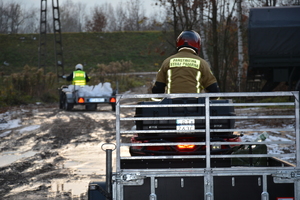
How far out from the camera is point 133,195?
14.3 ft

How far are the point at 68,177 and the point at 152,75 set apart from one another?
141 ft

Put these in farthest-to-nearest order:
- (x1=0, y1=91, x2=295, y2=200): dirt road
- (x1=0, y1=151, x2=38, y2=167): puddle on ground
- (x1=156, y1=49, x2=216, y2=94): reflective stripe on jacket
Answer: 1. (x1=0, y1=151, x2=38, y2=167): puddle on ground
2. (x1=0, y1=91, x2=295, y2=200): dirt road
3. (x1=156, y1=49, x2=216, y2=94): reflective stripe on jacket

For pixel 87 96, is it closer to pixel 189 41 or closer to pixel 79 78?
pixel 79 78

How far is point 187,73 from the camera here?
19.1 ft

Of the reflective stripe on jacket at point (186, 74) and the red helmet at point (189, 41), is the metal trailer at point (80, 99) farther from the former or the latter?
the reflective stripe on jacket at point (186, 74)

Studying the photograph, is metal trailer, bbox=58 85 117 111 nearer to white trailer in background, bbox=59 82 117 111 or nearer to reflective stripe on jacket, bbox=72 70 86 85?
white trailer in background, bbox=59 82 117 111

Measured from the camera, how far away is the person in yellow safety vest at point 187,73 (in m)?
5.82

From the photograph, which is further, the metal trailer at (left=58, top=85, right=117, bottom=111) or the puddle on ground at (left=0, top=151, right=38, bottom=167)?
the metal trailer at (left=58, top=85, right=117, bottom=111)

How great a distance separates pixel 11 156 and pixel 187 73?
17.5 ft

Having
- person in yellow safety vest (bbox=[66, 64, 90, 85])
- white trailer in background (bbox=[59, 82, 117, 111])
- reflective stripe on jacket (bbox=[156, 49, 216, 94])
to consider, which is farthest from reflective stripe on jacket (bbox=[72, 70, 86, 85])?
reflective stripe on jacket (bbox=[156, 49, 216, 94])

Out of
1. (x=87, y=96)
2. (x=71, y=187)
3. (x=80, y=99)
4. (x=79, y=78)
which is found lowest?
(x=71, y=187)

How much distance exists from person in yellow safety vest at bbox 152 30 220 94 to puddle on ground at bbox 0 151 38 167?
174 inches

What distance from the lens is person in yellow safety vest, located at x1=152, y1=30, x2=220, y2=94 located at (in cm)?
582

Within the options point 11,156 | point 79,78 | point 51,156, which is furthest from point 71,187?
point 79,78
